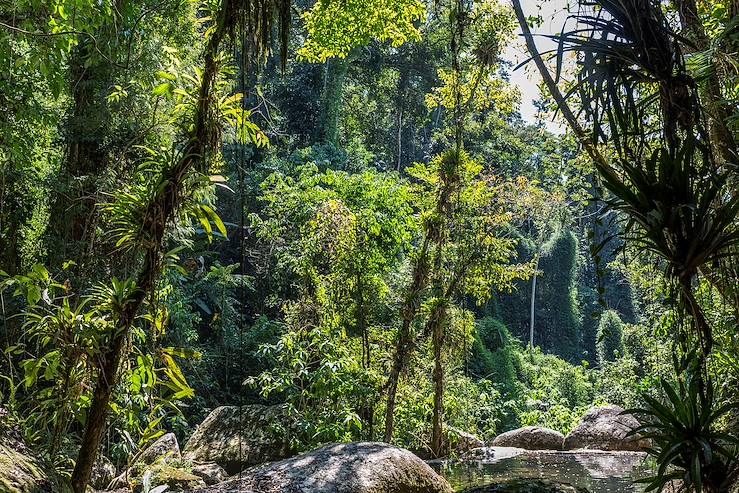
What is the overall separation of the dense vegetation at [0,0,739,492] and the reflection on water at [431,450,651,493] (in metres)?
0.79

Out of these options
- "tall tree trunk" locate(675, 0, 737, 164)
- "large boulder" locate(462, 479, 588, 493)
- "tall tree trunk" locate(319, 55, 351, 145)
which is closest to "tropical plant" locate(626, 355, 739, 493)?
"large boulder" locate(462, 479, 588, 493)

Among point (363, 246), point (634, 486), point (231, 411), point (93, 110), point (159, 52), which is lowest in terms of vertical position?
point (634, 486)

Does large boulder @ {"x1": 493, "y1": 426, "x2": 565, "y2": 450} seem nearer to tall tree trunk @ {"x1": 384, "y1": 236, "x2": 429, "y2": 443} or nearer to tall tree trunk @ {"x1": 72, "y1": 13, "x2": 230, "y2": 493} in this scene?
tall tree trunk @ {"x1": 384, "y1": 236, "x2": 429, "y2": 443}

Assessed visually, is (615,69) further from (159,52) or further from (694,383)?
(159,52)

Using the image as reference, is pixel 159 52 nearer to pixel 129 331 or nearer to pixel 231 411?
pixel 231 411

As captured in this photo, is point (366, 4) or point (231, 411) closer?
point (366, 4)

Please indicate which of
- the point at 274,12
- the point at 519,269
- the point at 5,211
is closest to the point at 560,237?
the point at 519,269

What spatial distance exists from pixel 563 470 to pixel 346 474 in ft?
19.5

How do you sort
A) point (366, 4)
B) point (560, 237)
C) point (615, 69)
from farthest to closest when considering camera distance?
point (560, 237) → point (366, 4) → point (615, 69)

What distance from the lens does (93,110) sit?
7.84m

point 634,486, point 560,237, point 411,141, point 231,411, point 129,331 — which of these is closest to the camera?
point 129,331

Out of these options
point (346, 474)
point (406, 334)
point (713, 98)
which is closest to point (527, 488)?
point (346, 474)

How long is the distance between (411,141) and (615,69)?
880 inches

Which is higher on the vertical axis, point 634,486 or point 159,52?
point 159,52
